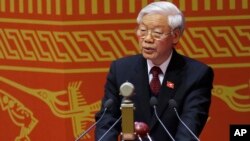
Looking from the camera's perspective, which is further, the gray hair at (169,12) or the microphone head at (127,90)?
the gray hair at (169,12)

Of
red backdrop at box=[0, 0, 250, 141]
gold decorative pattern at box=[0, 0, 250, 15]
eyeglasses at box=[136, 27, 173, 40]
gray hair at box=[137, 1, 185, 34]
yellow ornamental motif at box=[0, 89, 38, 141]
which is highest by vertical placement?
gray hair at box=[137, 1, 185, 34]

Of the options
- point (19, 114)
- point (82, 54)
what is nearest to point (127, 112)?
point (82, 54)

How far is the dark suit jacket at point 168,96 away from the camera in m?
2.80

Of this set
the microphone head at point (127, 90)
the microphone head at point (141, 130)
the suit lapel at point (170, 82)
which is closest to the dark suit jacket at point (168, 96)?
the suit lapel at point (170, 82)

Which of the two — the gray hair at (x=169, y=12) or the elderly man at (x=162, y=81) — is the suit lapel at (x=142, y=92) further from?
the gray hair at (x=169, y=12)

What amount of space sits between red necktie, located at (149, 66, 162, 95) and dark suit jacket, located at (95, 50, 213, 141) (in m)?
0.02

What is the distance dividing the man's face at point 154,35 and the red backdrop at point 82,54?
0.96 m

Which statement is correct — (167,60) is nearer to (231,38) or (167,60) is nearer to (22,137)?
(231,38)

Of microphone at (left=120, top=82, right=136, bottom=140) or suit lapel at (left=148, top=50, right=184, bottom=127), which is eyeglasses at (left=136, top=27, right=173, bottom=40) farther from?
microphone at (left=120, top=82, right=136, bottom=140)

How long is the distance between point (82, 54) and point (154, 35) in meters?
1.05

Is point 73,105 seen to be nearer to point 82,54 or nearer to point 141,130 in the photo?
point 82,54

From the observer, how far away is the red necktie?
2891 millimetres

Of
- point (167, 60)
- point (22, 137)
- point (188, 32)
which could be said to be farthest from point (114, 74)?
point (22, 137)

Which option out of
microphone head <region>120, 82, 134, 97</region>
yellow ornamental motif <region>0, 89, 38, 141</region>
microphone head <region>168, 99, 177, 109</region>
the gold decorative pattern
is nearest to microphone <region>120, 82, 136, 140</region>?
microphone head <region>120, 82, 134, 97</region>
